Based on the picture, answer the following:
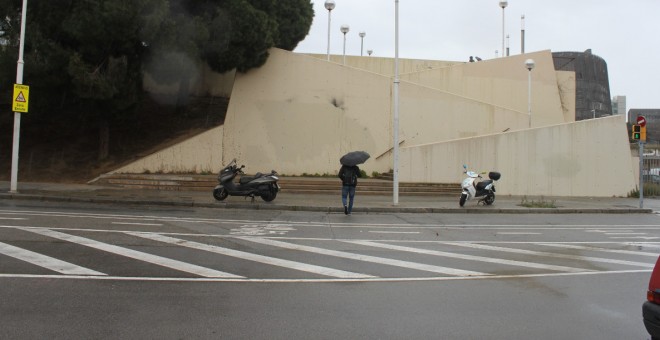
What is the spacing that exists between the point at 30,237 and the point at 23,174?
1540cm

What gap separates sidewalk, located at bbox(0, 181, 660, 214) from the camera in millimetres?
16406

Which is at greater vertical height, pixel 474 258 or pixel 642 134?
pixel 642 134

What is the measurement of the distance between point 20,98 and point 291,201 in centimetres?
1000

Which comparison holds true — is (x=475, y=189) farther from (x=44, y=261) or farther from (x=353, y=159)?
(x=44, y=261)

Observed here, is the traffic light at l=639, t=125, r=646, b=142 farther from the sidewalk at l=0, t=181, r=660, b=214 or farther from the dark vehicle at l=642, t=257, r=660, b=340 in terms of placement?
the dark vehicle at l=642, t=257, r=660, b=340

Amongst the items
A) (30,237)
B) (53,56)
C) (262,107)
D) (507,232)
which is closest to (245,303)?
(30,237)

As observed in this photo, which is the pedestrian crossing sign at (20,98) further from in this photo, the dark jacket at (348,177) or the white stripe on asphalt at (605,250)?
the white stripe on asphalt at (605,250)

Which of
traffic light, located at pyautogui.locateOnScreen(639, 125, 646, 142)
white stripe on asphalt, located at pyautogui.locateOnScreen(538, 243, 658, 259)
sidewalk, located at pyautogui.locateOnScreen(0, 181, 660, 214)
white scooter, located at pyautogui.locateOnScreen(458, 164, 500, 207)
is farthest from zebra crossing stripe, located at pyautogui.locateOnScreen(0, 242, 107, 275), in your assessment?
traffic light, located at pyautogui.locateOnScreen(639, 125, 646, 142)

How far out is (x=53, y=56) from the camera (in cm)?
1941

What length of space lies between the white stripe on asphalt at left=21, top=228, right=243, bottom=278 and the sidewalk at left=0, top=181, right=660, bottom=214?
6.72 metres

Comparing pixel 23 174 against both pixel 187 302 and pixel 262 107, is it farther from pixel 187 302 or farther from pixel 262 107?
pixel 187 302

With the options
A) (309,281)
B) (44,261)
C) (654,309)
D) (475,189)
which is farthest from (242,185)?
(654,309)

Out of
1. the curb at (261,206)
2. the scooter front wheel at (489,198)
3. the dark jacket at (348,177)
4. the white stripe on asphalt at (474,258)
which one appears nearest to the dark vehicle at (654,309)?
the white stripe on asphalt at (474,258)

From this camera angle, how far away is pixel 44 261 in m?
7.41
